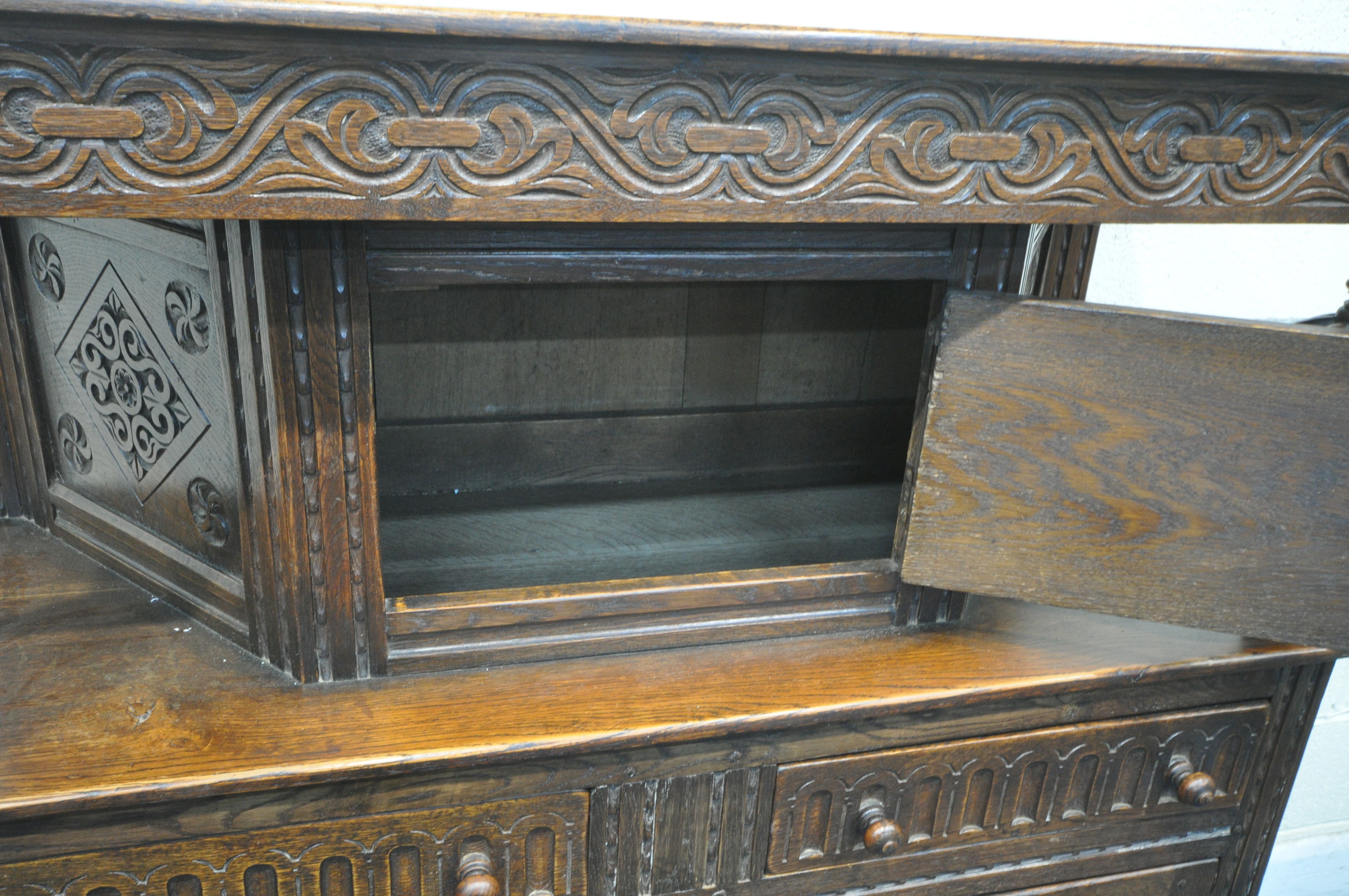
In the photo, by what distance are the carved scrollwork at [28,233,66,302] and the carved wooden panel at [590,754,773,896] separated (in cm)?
83

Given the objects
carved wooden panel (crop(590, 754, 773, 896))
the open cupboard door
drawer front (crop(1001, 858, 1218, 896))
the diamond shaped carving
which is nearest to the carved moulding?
the open cupboard door

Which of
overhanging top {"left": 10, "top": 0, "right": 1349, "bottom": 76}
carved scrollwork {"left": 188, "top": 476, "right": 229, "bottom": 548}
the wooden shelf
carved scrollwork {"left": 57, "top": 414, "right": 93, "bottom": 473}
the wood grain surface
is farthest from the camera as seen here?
the wooden shelf

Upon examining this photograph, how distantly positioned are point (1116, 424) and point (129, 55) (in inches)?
35.3

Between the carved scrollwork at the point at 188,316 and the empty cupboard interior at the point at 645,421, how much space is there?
449 millimetres

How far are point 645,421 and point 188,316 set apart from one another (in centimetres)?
78

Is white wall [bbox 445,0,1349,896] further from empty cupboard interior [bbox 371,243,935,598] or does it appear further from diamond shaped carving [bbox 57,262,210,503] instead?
diamond shaped carving [bbox 57,262,210,503]

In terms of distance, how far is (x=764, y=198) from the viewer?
79 cm

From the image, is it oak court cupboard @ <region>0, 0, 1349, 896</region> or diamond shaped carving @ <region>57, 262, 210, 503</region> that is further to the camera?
diamond shaped carving @ <region>57, 262, 210, 503</region>

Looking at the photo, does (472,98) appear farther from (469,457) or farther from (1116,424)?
(469,457)

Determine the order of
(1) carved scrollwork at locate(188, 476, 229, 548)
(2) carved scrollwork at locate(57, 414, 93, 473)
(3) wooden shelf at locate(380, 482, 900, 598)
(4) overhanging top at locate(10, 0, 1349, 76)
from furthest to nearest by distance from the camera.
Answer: (3) wooden shelf at locate(380, 482, 900, 598) < (2) carved scrollwork at locate(57, 414, 93, 473) < (1) carved scrollwork at locate(188, 476, 229, 548) < (4) overhanging top at locate(10, 0, 1349, 76)

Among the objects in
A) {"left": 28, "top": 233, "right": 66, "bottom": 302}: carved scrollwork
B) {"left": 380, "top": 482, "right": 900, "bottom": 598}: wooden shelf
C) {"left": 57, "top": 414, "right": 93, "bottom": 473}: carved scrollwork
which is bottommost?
{"left": 380, "top": 482, "right": 900, "bottom": 598}: wooden shelf

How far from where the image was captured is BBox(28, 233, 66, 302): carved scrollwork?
1092 mm

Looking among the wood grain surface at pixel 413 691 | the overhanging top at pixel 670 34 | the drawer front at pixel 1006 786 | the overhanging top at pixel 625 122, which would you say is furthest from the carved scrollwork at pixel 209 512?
the drawer front at pixel 1006 786

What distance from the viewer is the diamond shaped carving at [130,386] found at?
100 centimetres
